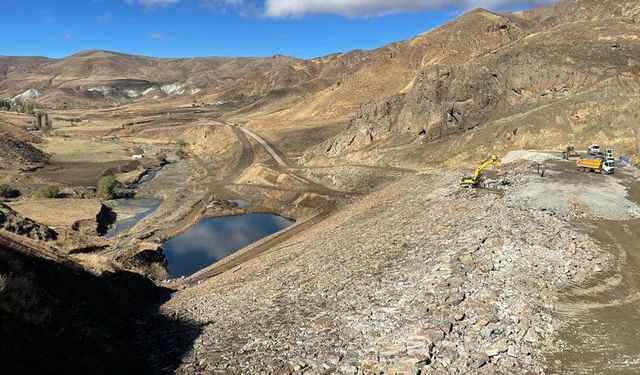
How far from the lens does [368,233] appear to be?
32844 millimetres

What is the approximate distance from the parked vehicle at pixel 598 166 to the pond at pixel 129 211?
48031 millimetres

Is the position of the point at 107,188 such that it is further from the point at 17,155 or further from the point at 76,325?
the point at 76,325

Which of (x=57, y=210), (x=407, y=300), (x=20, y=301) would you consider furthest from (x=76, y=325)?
(x=57, y=210)

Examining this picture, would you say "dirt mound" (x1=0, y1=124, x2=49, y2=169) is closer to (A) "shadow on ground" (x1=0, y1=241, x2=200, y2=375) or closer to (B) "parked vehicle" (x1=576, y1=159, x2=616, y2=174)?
(A) "shadow on ground" (x1=0, y1=241, x2=200, y2=375)

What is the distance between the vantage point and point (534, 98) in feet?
194

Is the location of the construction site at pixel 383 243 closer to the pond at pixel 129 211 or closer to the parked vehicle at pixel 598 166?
the parked vehicle at pixel 598 166

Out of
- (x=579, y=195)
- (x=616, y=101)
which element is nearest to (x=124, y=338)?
(x=579, y=195)

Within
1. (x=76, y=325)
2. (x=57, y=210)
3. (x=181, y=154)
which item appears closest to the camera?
(x=76, y=325)

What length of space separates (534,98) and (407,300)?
4808 centimetres

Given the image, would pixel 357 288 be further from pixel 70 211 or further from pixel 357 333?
pixel 70 211

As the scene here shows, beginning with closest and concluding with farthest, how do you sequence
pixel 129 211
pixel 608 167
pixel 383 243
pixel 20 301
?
pixel 20 301, pixel 383 243, pixel 608 167, pixel 129 211

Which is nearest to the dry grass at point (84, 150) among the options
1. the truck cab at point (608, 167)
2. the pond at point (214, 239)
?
the pond at point (214, 239)

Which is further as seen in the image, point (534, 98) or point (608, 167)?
point (534, 98)

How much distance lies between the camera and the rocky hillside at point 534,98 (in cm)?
4916
